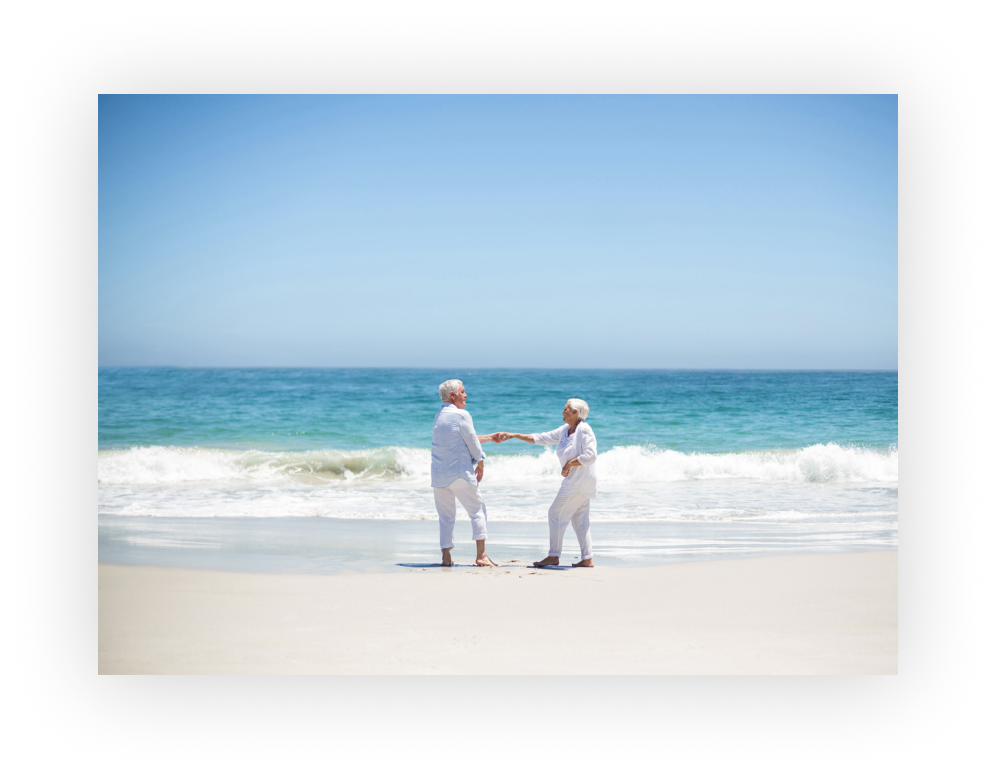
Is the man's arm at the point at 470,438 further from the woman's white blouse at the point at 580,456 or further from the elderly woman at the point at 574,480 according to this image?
the woman's white blouse at the point at 580,456

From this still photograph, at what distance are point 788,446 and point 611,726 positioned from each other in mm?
11738

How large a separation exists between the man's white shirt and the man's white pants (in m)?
0.06

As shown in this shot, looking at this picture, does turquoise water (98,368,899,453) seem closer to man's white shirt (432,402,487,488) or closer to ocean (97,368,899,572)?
ocean (97,368,899,572)

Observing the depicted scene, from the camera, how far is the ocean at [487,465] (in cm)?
771

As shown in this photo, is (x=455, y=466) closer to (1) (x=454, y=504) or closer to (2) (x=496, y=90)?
(1) (x=454, y=504)

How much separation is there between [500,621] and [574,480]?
5.48 feet

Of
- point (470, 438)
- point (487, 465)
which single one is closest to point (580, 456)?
point (470, 438)

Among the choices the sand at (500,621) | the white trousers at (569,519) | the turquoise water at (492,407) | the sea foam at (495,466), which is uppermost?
the turquoise water at (492,407)

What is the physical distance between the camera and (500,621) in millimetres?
5199

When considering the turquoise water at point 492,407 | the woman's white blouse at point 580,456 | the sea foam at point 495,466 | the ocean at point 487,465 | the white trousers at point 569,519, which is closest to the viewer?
the woman's white blouse at point 580,456

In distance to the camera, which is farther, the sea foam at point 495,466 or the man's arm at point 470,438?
the sea foam at point 495,466

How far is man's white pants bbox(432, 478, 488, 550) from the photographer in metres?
6.50

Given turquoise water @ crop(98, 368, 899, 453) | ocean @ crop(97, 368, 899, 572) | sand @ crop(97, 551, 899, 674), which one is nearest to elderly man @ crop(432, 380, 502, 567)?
sand @ crop(97, 551, 899, 674)

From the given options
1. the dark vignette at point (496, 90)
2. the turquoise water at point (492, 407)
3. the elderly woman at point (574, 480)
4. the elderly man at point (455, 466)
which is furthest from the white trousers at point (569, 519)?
the turquoise water at point (492, 407)
